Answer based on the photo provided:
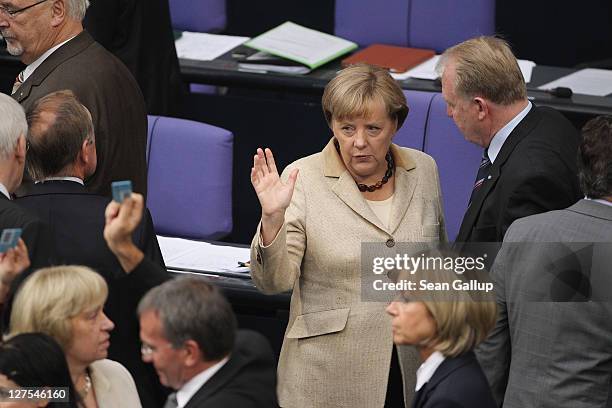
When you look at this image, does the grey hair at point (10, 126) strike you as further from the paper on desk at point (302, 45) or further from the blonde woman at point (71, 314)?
the paper on desk at point (302, 45)

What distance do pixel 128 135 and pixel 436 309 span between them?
6.24 ft

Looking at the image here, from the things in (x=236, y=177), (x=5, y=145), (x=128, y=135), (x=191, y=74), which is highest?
(x=5, y=145)

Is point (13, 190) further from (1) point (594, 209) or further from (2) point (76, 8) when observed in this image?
(1) point (594, 209)

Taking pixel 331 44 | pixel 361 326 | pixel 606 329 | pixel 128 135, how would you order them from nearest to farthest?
pixel 606 329
pixel 361 326
pixel 128 135
pixel 331 44

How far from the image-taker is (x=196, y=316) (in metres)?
2.80

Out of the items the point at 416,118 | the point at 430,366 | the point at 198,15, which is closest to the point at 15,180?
the point at 430,366

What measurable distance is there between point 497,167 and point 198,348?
1.44m

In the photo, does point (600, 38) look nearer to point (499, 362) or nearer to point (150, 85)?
point (150, 85)

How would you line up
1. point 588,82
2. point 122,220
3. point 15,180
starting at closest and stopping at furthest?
point 122,220 < point 15,180 < point 588,82

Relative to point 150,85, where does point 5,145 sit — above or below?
above

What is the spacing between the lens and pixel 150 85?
6.34 metres

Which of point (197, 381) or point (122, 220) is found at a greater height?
point (122, 220)

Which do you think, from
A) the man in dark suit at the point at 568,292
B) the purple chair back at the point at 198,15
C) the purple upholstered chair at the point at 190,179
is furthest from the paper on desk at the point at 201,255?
the purple chair back at the point at 198,15

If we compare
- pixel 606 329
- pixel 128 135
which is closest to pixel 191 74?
pixel 128 135
